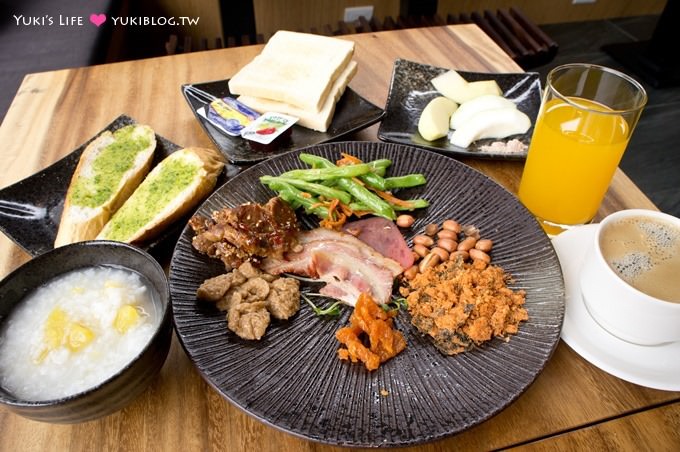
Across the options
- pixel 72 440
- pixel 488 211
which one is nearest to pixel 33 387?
pixel 72 440

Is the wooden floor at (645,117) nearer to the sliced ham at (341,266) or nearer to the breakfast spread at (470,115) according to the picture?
the breakfast spread at (470,115)

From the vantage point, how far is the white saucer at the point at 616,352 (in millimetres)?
1163

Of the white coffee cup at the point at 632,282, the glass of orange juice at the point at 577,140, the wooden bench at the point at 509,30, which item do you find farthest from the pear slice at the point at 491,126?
the wooden bench at the point at 509,30

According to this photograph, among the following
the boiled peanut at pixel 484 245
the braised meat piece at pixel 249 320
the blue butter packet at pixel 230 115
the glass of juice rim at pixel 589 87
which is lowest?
the braised meat piece at pixel 249 320

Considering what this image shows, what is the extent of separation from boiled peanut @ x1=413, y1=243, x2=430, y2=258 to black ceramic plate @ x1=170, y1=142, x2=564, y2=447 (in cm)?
19

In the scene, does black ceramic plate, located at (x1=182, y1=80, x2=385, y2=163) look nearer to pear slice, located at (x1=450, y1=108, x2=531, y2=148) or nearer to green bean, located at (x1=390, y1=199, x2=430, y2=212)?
pear slice, located at (x1=450, y1=108, x2=531, y2=148)

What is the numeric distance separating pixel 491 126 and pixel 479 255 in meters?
0.71

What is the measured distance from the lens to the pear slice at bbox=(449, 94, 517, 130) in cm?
201

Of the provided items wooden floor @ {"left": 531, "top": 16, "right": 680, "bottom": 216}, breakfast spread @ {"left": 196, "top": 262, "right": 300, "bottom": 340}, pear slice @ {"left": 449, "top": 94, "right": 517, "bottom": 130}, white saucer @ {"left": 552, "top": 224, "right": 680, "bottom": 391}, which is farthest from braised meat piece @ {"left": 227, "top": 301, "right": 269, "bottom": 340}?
wooden floor @ {"left": 531, "top": 16, "right": 680, "bottom": 216}

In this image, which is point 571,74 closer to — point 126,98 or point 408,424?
point 408,424

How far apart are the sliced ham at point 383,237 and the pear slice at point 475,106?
2.11ft

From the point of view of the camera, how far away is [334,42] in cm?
242

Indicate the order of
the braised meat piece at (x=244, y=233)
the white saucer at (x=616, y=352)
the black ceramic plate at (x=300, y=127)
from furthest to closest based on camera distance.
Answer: the black ceramic plate at (x=300, y=127), the braised meat piece at (x=244, y=233), the white saucer at (x=616, y=352)

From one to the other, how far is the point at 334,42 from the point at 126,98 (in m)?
1.00
